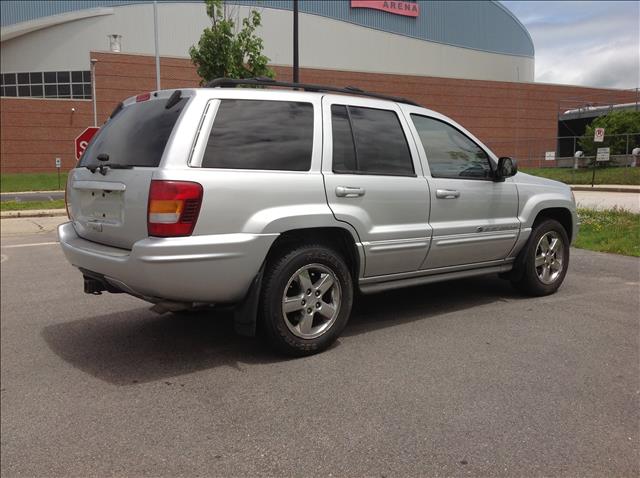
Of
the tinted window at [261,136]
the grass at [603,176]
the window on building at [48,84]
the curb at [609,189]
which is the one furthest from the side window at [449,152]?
the window on building at [48,84]

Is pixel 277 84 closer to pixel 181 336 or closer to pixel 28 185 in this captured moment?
pixel 181 336

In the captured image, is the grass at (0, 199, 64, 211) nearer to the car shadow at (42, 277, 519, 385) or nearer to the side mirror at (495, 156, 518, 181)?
the car shadow at (42, 277, 519, 385)

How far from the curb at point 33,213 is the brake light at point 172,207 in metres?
14.2

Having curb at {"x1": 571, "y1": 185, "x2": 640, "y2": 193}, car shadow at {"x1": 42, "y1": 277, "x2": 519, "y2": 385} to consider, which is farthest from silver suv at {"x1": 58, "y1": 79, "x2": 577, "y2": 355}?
curb at {"x1": 571, "y1": 185, "x2": 640, "y2": 193}

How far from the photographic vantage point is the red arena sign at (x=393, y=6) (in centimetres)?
5347

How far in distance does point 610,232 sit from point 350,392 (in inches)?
317

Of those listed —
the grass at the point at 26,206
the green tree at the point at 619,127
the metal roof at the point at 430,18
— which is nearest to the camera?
the green tree at the point at 619,127

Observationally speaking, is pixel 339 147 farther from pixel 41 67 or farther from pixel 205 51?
pixel 41 67

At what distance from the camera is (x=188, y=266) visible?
3615 mm

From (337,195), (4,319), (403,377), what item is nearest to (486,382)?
(403,377)

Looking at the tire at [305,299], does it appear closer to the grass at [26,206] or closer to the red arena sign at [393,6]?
the grass at [26,206]

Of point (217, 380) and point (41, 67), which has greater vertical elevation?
point (41, 67)

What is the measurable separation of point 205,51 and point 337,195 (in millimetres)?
14297

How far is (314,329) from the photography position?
4242 millimetres
